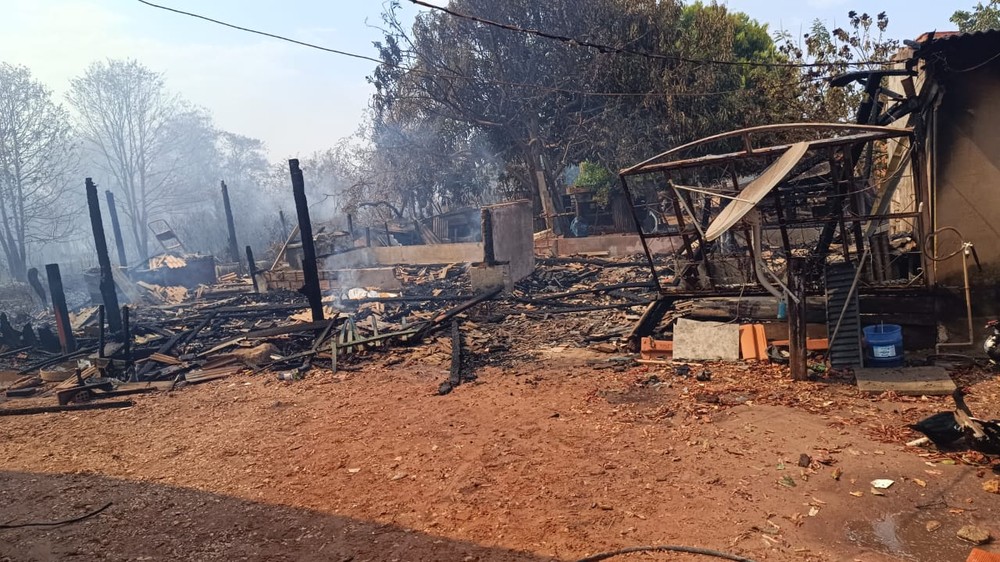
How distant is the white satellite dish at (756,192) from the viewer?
19.7 feet

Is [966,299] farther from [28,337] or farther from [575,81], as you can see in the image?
[28,337]

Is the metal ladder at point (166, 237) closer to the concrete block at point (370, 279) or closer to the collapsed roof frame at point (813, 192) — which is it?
the concrete block at point (370, 279)

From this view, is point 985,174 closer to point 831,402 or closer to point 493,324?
point 831,402

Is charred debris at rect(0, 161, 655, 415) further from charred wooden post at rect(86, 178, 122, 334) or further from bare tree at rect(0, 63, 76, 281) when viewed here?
bare tree at rect(0, 63, 76, 281)

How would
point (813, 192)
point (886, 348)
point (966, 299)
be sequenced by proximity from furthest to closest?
point (813, 192)
point (966, 299)
point (886, 348)

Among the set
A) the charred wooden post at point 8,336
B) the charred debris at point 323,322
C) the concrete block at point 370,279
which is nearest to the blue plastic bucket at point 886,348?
the charred debris at point 323,322

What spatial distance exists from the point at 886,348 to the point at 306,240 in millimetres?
9203

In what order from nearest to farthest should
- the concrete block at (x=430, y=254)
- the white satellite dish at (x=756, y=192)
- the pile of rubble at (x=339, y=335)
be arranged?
the white satellite dish at (x=756, y=192)
the pile of rubble at (x=339, y=335)
the concrete block at (x=430, y=254)

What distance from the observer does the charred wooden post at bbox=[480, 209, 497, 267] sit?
12.5m

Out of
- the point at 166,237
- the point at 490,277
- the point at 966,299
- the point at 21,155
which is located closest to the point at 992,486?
the point at 966,299

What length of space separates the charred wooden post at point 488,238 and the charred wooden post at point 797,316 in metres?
6.97

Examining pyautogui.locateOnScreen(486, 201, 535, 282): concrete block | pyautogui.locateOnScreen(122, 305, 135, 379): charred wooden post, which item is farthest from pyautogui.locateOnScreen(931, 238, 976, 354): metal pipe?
pyautogui.locateOnScreen(122, 305, 135, 379): charred wooden post

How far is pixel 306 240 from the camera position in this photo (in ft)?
33.9

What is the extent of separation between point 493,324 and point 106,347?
7.79m
